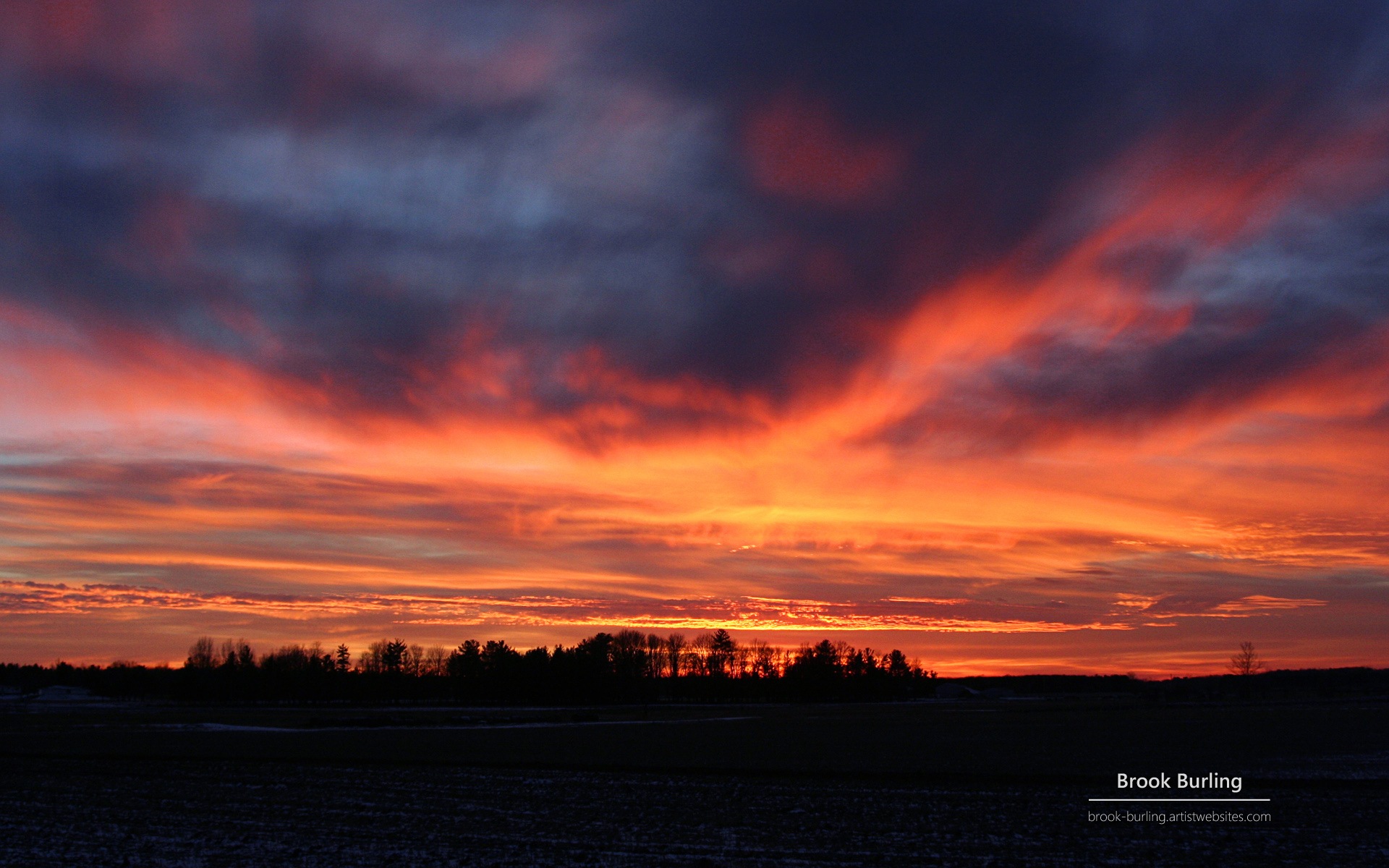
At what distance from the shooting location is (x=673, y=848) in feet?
78.3

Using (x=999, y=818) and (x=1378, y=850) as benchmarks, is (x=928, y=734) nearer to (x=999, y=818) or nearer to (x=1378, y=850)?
(x=999, y=818)

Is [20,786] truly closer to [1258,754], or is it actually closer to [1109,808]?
[1109,808]

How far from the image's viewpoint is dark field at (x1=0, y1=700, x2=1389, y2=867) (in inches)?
910

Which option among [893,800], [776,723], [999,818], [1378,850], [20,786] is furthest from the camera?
[776,723]

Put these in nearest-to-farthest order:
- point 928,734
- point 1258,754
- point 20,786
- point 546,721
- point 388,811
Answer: point 388,811, point 20,786, point 1258,754, point 928,734, point 546,721

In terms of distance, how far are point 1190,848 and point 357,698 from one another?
194229mm

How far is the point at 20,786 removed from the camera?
37531 mm

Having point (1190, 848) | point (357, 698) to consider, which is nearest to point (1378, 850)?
point (1190, 848)

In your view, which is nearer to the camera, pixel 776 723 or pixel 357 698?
pixel 776 723

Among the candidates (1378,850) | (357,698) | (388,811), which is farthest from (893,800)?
(357,698)

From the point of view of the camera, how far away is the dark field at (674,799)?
2311 centimetres

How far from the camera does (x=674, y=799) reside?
33.8 metres

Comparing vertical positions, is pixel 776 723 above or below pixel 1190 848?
below

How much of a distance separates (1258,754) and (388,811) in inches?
1740
